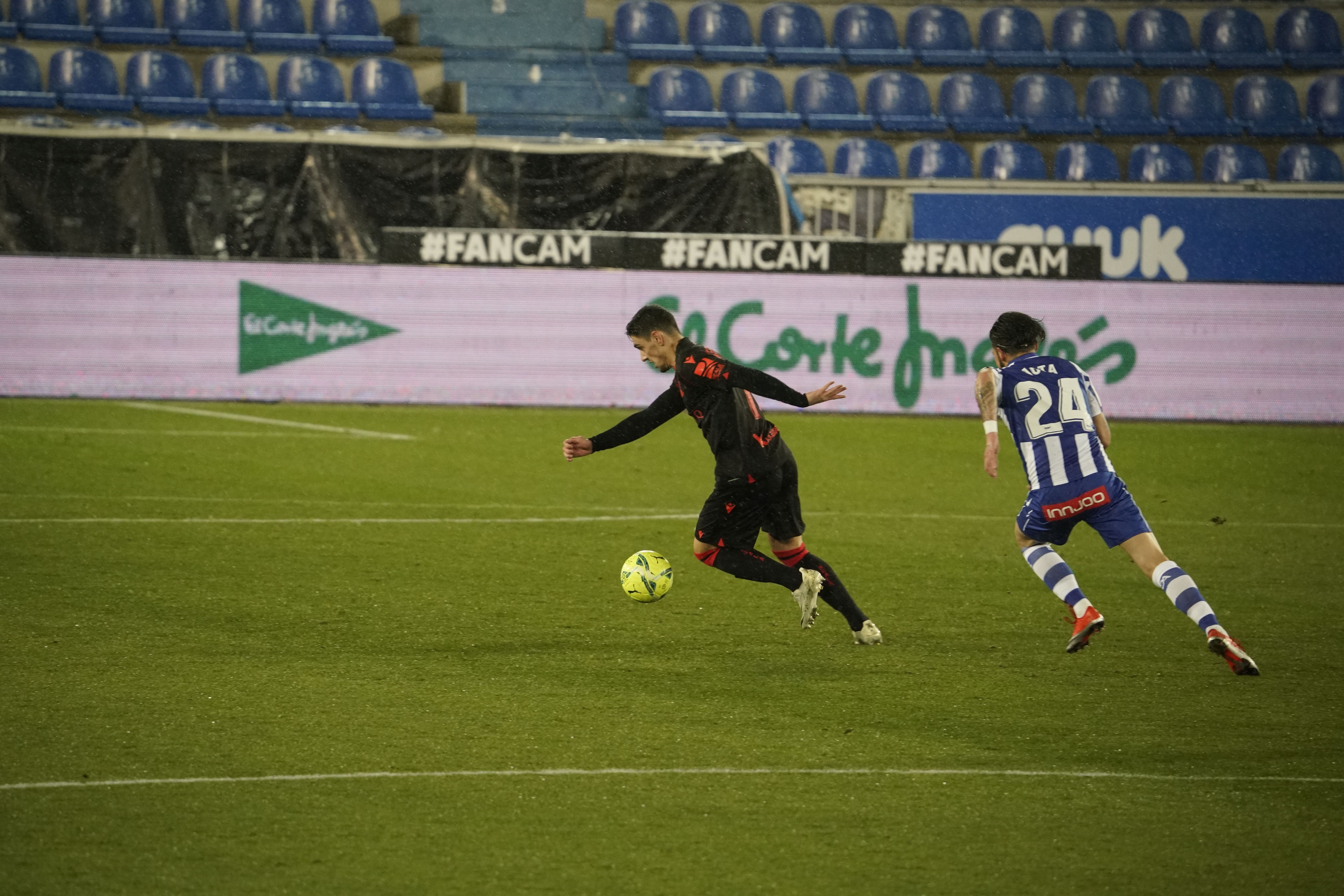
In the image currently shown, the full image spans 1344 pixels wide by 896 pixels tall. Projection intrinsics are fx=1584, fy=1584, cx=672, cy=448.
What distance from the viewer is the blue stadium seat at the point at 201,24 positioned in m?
20.5

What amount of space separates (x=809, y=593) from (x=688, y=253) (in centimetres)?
923

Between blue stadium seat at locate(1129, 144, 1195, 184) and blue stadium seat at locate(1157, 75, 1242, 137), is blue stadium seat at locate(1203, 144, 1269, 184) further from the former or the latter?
blue stadium seat at locate(1157, 75, 1242, 137)

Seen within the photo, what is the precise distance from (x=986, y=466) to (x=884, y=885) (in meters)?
2.51

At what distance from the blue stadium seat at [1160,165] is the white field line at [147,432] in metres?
12.4

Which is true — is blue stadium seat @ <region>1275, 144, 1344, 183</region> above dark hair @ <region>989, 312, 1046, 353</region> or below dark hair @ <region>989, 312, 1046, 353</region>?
above

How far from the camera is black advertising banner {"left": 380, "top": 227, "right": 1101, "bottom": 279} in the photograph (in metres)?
16.0

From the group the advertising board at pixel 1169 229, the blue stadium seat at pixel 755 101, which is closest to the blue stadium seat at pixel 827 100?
the blue stadium seat at pixel 755 101

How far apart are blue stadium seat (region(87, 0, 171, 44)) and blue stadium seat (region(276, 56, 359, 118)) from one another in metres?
1.62

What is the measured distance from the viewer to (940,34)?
23031 mm

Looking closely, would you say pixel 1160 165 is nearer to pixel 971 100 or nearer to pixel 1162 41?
pixel 971 100

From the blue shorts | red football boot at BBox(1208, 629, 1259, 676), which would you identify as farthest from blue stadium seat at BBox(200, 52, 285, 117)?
red football boot at BBox(1208, 629, 1259, 676)

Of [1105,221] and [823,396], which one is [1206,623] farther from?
[1105,221]

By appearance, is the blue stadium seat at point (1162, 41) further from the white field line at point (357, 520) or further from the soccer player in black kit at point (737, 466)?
the soccer player in black kit at point (737, 466)

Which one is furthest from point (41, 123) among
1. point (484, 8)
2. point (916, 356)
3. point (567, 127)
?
point (916, 356)
